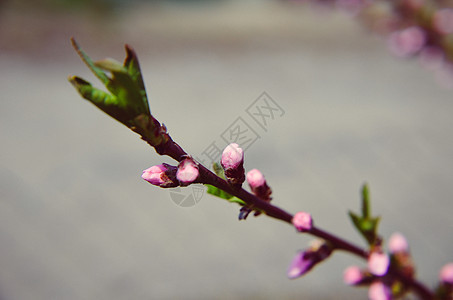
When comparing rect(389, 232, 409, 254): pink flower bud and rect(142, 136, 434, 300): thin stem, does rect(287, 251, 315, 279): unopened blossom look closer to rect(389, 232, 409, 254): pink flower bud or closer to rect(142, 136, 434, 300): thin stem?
rect(142, 136, 434, 300): thin stem

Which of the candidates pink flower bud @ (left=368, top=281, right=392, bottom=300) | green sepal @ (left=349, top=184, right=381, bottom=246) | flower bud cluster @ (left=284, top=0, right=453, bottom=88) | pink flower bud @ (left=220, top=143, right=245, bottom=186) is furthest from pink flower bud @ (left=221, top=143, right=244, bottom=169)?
flower bud cluster @ (left=284, top=0, right=453, bottom=88)

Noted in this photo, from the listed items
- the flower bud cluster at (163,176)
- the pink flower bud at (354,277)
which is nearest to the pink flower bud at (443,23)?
the pink flower bud at (354,277)

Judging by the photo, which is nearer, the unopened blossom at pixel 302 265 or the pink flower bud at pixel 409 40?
the unopened blossom at pixel 302 265

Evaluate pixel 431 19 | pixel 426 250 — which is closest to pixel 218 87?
pixel 426 250

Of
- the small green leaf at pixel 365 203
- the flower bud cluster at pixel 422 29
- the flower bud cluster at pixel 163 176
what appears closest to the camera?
the flower bud cluster at pixel 163 176

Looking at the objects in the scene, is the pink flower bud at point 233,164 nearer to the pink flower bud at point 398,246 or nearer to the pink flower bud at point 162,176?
the pink flower bud at point 162,176

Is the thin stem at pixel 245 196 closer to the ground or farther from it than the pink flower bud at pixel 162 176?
farther from it

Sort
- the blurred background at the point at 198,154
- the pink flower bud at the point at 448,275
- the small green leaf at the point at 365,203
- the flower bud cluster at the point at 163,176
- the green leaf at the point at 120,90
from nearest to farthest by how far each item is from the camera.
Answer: the green leaf at the point at 120,90, the flower bud cluster at the point at 163,176, the small green leaf at the point at 365,203, the pink flower bud at the point at 448,275, the blurred background at the point at 198,154
